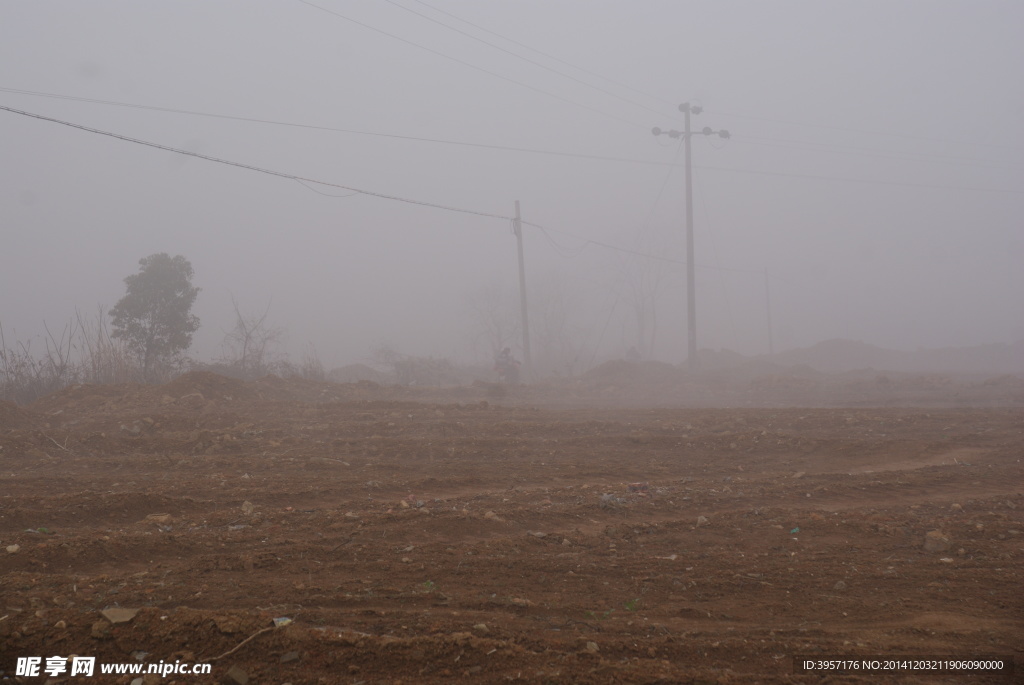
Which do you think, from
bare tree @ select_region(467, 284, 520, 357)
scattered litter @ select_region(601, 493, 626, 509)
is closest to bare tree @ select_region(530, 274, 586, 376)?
bare tree @ select_region(467, 284, 520, 357)

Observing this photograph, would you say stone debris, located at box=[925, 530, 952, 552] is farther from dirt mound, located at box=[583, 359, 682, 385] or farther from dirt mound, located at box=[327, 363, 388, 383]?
dirt mound, located at box=[327, 363, 388, 383]

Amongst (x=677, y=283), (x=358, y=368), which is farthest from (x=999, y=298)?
(x=358, y=368)

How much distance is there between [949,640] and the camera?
11.6ft

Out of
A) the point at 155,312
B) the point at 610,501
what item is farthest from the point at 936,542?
the point at 155,312

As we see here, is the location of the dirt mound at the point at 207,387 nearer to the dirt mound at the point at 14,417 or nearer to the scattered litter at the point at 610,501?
the dirt mound at the point at 14,417

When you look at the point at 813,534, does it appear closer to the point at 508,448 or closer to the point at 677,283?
the point at 508,448

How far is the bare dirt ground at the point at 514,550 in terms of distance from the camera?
330 cm

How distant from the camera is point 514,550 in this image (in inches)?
206

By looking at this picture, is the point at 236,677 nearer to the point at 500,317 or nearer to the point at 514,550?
the point at 514,550

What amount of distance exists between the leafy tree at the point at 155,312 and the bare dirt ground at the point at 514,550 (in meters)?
10.2

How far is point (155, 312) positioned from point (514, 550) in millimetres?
20397

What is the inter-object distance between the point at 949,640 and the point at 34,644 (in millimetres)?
4906

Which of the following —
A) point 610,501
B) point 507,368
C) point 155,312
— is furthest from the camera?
point 507,368

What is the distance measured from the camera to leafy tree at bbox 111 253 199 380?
69.3 feet
